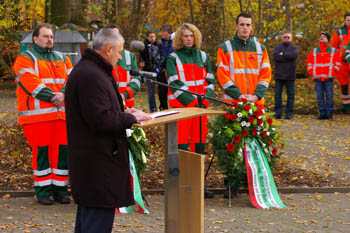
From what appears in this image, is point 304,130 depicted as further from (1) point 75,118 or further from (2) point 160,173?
(1) point 75,118

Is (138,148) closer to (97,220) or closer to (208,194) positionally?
(208,194)

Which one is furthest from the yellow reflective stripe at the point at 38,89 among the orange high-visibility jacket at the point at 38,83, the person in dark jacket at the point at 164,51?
the person in dark jacket at the point at 164,51

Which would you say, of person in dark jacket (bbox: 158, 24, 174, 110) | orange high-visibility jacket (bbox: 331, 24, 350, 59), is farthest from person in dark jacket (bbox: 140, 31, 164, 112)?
orange high-visibility jacket (bbox: 331, 24, 350, 59)

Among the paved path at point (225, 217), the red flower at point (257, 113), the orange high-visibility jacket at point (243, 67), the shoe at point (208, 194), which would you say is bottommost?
the paved path at point (225, 217)

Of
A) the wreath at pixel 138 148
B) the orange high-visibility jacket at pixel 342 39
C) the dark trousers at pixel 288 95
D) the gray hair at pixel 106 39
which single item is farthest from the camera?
the orange high-visibility jacket at pixel 342 39

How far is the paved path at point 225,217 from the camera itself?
7000mm

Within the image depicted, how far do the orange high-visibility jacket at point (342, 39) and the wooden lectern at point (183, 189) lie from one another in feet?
40.6

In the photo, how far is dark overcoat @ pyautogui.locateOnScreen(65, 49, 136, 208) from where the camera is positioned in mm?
4625

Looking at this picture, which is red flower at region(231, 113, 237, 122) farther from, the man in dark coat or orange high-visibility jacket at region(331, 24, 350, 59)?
orange high-visibility jacket at region(331, 24, 350, 59)

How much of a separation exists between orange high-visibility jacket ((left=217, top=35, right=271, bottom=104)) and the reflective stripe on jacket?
24 cm

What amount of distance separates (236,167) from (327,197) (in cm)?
136

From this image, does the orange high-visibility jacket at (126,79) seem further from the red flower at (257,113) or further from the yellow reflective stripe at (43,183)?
the red flower at (257,113)

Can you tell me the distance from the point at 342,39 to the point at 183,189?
12.7 metres

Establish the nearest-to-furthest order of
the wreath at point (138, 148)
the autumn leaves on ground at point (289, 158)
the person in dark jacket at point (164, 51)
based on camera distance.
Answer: the wreath at point (138, 148) < the autumn leaves on ground at point (289, 158) < the person in dark jacket at point (164, 51)
